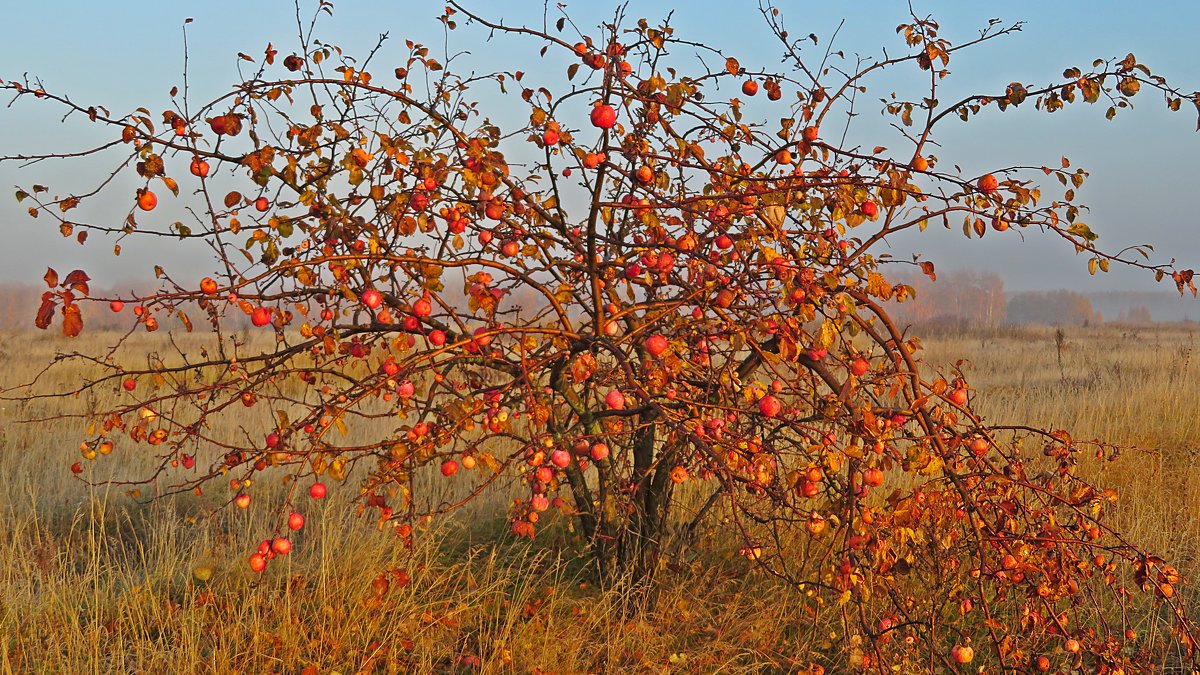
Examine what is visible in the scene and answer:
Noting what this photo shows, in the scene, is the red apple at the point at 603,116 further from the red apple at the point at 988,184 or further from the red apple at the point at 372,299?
the red apple at the point at 988,184

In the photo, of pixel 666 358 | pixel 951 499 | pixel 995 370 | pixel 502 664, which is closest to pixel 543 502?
pixel 666 358

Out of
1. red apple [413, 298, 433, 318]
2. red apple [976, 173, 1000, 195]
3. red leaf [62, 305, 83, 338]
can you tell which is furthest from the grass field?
red apple [976, 173, 1000, 195]

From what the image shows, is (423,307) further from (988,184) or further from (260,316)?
(988,184)

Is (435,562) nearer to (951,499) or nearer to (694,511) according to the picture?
(694,511)

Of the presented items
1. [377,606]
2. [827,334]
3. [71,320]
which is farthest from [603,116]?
[377,606]


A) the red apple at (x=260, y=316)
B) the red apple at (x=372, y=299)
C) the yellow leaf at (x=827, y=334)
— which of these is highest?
the red apple at (x=372, y=299)

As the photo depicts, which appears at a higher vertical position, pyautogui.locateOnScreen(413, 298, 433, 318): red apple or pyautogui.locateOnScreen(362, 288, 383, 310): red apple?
pyautogui.locateOnScreen(362, 288, 383, 310): red apple

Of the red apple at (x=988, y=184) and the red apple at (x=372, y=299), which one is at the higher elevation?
the red apple at (x=988, y=184)

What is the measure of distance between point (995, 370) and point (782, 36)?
1196 cm

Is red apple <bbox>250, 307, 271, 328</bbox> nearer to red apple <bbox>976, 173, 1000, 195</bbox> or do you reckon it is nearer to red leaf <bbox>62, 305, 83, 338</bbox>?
red leaf <bbox>62, 305, 83, 338</bbox>

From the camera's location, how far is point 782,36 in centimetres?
278

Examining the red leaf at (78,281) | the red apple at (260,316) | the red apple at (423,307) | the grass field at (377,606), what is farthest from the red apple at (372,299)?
the grass field at (377,606)

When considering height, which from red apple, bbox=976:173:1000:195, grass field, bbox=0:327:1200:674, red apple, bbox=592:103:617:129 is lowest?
grass field, bbox=0:327:1200:674

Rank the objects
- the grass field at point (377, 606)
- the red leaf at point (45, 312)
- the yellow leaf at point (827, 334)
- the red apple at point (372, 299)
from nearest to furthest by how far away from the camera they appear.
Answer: the red leaf at point (45, 312) → the yellow leaf at point (827, 334) → the red apple at point (372, 299) → the grass field at point (377, 606)
